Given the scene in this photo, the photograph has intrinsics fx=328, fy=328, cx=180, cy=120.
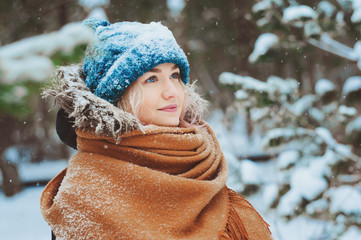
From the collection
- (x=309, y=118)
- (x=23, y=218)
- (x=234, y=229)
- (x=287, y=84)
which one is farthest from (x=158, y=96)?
(x=23, y=218)

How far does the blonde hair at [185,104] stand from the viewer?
4.43 ft

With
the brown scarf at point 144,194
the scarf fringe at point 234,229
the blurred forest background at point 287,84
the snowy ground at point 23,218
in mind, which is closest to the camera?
the blurred forest background at point 287,84

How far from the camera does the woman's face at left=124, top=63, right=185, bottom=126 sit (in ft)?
4.46

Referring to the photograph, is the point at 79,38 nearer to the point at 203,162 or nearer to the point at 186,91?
the point at 203,162

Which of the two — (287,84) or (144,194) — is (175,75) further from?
(287,84)

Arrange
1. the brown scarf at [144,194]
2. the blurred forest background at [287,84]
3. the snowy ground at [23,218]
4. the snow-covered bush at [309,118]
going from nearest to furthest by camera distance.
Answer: the blurred forest background at [287,84]
the brown scarf at [144,194]
the snow-covered bush at [309,118]
the snowy ground at [23,218]

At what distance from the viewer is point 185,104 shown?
159cm

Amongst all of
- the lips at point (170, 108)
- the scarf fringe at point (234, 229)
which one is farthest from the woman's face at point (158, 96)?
the scarf fringe at point (234, 229)

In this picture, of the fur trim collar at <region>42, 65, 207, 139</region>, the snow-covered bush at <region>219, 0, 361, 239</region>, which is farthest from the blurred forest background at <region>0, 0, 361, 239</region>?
the fur trim collar at <region>42, 65, 207, 139</region>

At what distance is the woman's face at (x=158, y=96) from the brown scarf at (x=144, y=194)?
3.6 inches

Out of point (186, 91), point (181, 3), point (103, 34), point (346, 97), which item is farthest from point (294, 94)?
point (181, 3)

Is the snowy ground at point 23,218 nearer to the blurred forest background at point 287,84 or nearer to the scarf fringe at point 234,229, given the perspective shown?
the blurred forest background at point 287,84

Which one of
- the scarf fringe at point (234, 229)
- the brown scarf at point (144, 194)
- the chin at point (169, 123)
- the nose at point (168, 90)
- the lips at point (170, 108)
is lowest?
the scarf fringe at point (234, 229)

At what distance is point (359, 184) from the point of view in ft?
9.73
